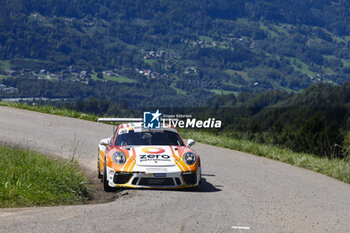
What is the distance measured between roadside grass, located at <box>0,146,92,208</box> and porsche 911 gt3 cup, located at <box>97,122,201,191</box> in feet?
2.03

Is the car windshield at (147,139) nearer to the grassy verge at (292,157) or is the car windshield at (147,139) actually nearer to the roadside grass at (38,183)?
the roadside grass at (38,183)

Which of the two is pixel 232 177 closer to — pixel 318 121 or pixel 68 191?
pixel 68 191

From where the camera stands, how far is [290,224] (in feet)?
27.8

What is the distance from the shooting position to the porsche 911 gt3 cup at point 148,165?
10.6 metres

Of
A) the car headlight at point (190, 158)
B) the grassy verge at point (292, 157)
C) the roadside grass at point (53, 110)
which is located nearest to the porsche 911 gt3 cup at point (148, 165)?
the car headlight at point (190, 158)

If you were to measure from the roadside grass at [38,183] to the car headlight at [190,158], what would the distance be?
6.46 ft

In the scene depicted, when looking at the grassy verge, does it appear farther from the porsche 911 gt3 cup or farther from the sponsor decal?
the sponsor decal

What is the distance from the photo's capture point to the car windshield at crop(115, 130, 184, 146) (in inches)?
468

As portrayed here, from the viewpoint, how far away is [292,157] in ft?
54.6

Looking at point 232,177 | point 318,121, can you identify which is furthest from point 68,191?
point 318,121

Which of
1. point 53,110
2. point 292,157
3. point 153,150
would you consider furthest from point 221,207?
point 53,110

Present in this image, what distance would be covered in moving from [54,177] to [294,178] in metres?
6.20

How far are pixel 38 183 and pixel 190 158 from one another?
119 inches

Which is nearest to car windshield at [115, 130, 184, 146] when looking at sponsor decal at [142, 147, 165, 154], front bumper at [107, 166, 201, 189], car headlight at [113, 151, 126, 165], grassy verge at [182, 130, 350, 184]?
sponsor decal at [142, 147, 165, 154]
